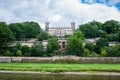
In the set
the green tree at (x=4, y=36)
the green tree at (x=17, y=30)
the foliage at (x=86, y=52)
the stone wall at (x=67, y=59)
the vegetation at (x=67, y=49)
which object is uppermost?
the green tree at (x=17, y=30)

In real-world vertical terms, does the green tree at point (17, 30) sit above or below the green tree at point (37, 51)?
above

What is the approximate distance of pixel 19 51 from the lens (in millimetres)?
70688

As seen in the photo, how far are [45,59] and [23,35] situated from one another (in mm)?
35469

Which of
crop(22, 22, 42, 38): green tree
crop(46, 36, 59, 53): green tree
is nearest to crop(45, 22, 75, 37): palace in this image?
crop(22, 22, 42, 38): green tree

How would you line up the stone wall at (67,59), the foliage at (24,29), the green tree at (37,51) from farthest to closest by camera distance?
the foliage at (24,29) → the green tree at (37,51) → the stone wall at (67,59)

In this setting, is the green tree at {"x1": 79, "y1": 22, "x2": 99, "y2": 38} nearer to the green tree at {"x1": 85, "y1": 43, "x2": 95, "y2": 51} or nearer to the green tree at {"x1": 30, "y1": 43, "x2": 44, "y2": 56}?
the green tree at {"x1": 85, "y1": 43, "x2": 95, "y2": 51}

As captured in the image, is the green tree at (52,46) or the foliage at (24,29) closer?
the green tree at (52,46)

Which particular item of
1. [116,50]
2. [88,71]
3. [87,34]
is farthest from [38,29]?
[88,71]

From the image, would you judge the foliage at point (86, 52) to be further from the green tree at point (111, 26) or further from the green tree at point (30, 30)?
the green tree at point (30, 30)

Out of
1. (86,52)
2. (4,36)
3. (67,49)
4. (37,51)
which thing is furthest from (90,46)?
(4,36)

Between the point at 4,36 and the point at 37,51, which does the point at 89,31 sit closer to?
the point at 4,36

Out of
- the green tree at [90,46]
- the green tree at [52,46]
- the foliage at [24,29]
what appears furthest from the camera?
the foliage at [24,29]

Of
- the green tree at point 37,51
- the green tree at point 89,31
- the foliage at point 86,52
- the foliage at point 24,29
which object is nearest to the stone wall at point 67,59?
the foliage at point 86,52

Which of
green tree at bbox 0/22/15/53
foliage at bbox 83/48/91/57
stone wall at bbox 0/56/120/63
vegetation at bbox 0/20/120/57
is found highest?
green tree at bbox 0/22/15/53
